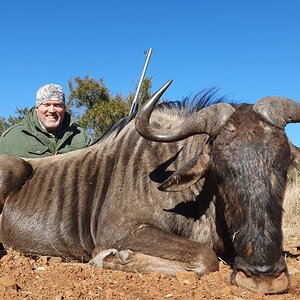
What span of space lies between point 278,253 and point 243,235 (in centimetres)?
27

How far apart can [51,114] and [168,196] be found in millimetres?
3053

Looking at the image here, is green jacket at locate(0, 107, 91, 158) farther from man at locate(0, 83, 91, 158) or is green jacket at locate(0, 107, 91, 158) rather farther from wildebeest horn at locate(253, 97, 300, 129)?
wildebeest horn at locate(253, 97, 300, 129)

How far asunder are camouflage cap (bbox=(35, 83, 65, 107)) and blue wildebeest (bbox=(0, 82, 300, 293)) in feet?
5.01

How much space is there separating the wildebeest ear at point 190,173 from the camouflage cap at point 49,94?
3.51 metres

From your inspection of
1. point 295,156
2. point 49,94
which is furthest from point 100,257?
point 49,94

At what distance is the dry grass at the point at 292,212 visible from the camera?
22.7ft

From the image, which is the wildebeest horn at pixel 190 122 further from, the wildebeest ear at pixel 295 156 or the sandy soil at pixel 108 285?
the sandy soil at pixel 108 285

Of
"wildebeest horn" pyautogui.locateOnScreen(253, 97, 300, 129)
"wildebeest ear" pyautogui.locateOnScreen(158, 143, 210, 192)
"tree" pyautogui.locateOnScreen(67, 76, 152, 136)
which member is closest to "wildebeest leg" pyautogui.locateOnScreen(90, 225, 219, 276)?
"wildebeest ear" pyautogui.locateOnScreen(158, 143, 210, 192)

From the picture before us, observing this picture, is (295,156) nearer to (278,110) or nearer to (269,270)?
(278,110)

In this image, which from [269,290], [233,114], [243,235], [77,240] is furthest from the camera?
[77,240]

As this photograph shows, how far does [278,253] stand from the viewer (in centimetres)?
353

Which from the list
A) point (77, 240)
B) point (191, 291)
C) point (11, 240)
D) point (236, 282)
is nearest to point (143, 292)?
point (191, 291)

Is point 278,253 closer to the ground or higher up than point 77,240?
higher up

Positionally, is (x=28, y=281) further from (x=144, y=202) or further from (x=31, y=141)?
(x=31, y=141)
